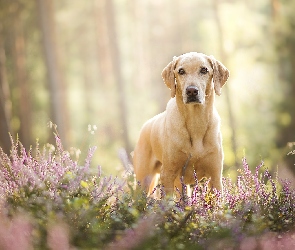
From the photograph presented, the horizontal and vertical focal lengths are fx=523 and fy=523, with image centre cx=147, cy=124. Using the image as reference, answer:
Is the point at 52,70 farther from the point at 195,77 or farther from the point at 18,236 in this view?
the point at 18,236

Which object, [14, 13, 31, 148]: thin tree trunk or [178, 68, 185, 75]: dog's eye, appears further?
[14, 13, 31, 148]: thin tree trunk

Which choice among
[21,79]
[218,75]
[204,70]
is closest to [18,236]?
[204,70]

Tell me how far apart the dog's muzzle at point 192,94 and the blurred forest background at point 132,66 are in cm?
150

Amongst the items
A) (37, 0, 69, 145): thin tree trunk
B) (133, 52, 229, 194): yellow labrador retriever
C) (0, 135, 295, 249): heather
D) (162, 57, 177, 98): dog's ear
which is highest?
(37, 0, 69, 145): thin tree trunk

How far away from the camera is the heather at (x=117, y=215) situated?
3889 mm

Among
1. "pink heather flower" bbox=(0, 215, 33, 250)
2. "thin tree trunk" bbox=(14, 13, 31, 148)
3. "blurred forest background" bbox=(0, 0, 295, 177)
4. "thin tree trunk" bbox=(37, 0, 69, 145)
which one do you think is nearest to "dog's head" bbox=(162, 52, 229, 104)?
"blurred forest background" bbox=(0, 0, 295, 177)

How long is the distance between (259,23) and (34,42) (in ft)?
39.8

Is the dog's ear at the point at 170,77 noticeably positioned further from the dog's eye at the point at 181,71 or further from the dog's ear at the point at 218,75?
the dog's ear at the point at 218,75

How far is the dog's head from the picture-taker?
19.6ft

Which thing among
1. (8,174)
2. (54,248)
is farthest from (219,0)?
(54,248)

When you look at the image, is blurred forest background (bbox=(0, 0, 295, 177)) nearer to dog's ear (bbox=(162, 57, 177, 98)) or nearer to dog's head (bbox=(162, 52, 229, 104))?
dog's ear (bbox=(162, 57, 177, 98))

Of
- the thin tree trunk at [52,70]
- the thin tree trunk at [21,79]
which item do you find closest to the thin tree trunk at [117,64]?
the thin tree trunk at [52,70]

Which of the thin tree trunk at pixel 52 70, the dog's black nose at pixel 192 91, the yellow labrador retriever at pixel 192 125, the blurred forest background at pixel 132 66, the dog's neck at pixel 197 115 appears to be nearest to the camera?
the dog's black nose at pixel 192 91

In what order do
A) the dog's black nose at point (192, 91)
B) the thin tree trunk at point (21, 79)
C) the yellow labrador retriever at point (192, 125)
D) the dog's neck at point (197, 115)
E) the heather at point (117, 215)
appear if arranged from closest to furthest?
the heather at point (117, 215) → the dog's black nose at point (192, 91) → the yellow labrador retriever at point (192, 125) → the dog's neck at point (197, 115) → the thin tree trunk at point (21, 79)
